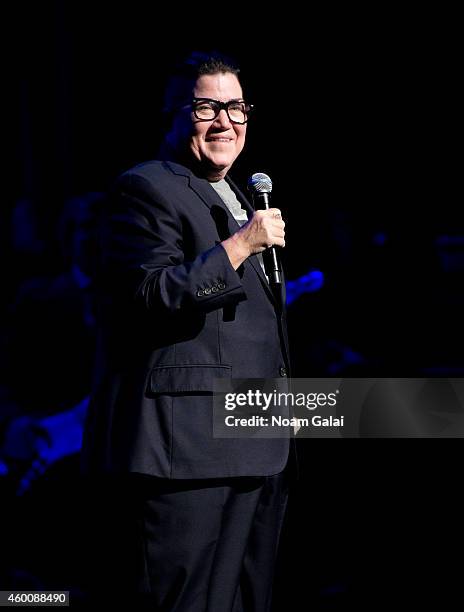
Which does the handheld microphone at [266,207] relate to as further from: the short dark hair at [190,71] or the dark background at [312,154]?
the dark background at [312,154]

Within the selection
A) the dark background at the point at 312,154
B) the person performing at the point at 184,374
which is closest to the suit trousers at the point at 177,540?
the person performing at the point at 184,374

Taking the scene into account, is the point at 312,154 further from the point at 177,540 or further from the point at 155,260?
the point at 177,540

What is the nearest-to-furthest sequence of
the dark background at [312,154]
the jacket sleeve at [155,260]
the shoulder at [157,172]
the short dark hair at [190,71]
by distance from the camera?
the jacket sleeve at [155,260], the shoulder at [157,172], the short dark hair at [190,71], the dark background at [312,154]

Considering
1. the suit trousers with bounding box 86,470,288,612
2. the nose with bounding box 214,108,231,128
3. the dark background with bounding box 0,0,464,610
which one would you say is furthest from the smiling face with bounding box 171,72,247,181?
the dark background with bounding box 0,0,464,610

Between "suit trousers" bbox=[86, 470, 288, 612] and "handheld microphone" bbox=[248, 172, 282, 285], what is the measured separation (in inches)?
15.2

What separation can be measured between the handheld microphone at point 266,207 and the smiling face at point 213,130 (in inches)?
2.9

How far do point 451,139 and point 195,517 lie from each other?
214 cm

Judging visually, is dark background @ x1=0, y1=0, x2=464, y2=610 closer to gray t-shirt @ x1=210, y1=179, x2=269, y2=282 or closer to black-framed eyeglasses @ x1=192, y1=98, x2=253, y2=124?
gray t-shirt @ x1=210, y1=179, x2=269, y2=282

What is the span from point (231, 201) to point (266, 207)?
6.6 inches

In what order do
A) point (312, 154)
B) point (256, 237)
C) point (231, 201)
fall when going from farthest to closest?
point (312, 154)
point (231, 201)
point (256, 237)

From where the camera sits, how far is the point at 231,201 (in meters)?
1.57

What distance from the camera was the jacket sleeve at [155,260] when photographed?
1.25 metres

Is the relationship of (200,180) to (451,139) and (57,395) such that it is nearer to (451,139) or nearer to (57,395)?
(57,395)

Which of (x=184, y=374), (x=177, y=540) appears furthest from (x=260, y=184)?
(x=177, y=540)
